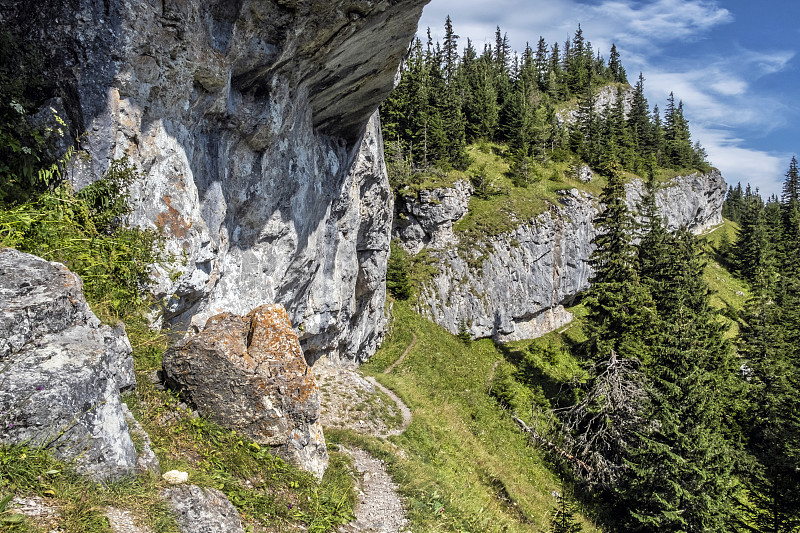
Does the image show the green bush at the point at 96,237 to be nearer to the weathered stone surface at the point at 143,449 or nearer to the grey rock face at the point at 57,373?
the grey rock face at the point at 57,373

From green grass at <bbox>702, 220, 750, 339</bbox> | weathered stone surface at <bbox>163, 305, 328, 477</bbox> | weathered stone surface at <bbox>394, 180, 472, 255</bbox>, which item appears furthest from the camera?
green grass at <bbox>702, 220, 750, 339</bbox>

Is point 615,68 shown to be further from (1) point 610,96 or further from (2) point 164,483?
(2) point 164,483

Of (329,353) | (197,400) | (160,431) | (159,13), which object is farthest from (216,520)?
(329,353)

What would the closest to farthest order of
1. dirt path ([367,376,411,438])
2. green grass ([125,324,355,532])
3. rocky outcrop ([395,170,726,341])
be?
green grass ([125,324,355,532]), dirt path ([367,376,411,438]), rocky outcrop ([395,170,726,341])

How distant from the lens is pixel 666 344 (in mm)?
18922

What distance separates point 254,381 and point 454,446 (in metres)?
12.1

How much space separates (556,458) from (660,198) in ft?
194

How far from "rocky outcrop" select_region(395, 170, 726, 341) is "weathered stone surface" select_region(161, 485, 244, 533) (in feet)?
97.1

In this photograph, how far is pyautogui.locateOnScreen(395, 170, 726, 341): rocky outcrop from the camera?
124 feet

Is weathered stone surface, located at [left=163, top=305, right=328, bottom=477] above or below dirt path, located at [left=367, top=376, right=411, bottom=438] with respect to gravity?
above

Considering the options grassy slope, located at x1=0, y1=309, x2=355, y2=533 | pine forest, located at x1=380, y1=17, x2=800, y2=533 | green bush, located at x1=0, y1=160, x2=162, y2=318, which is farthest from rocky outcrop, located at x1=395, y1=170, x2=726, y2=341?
green bush, located at x1=0, y1=160, x2=162, y2=318

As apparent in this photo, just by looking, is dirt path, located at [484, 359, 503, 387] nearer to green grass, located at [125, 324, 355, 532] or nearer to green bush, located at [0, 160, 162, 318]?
green grass, located at [125, 324, 355, 532]

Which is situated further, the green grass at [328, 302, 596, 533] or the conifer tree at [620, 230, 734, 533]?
the conifer tree at [620, 230, 734, 533]

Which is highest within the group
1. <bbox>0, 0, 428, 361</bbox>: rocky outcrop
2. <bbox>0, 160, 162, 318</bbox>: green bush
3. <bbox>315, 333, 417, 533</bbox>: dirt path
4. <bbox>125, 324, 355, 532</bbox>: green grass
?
<bbox>0, 0, 428, 361</bbox>: rocky outcrop
